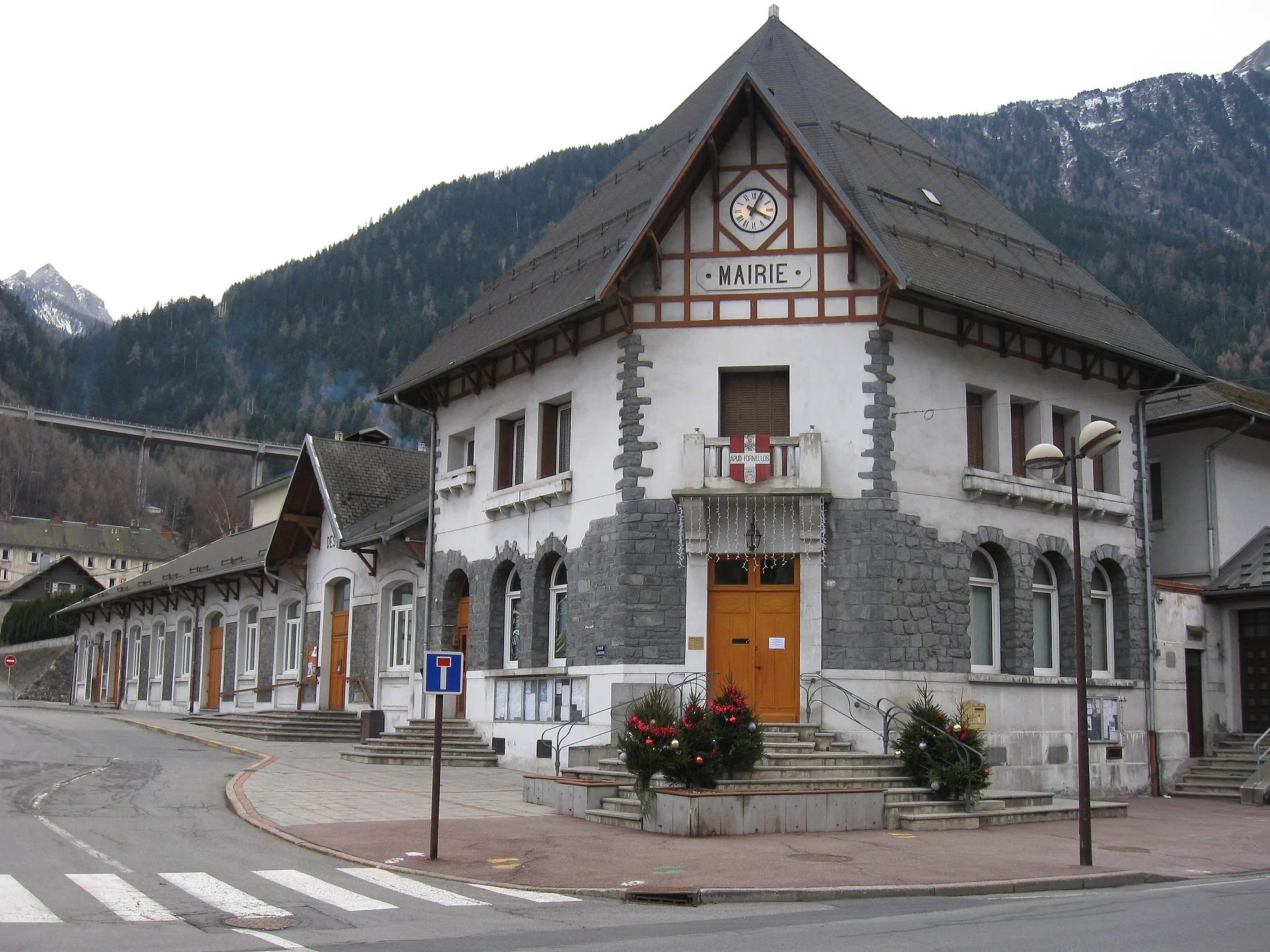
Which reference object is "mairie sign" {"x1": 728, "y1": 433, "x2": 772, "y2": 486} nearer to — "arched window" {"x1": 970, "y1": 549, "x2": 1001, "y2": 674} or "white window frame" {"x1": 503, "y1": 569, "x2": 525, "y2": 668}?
"arched window" {"x1": 970, "y1": 549, "x2": 1001, "y2": 674}

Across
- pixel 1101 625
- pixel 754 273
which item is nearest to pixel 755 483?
pixel 754 273

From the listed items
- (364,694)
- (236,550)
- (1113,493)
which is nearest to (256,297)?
(236,550)

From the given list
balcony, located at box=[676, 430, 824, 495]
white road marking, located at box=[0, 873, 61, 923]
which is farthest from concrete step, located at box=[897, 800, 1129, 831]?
white road marking, located at box=[0, 873, 61, 923]

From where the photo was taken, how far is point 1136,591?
2581cm

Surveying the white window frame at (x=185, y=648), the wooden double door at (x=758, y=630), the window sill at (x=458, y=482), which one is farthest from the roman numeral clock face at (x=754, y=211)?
the white window frame at (x=185, y=648)

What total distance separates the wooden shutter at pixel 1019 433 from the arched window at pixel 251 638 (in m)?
24.5

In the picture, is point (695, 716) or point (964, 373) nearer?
point (695, 716)

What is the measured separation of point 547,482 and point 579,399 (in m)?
1.69

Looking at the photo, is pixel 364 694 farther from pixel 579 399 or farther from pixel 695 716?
pixel 695 716

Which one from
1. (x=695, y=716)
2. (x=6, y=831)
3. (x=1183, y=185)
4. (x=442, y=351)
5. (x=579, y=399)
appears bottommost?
(x=6, y=831)

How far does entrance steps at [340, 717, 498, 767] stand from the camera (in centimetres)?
2566

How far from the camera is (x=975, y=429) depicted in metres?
24.0

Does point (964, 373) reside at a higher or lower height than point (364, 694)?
higher

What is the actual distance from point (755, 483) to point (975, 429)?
4990 mm
